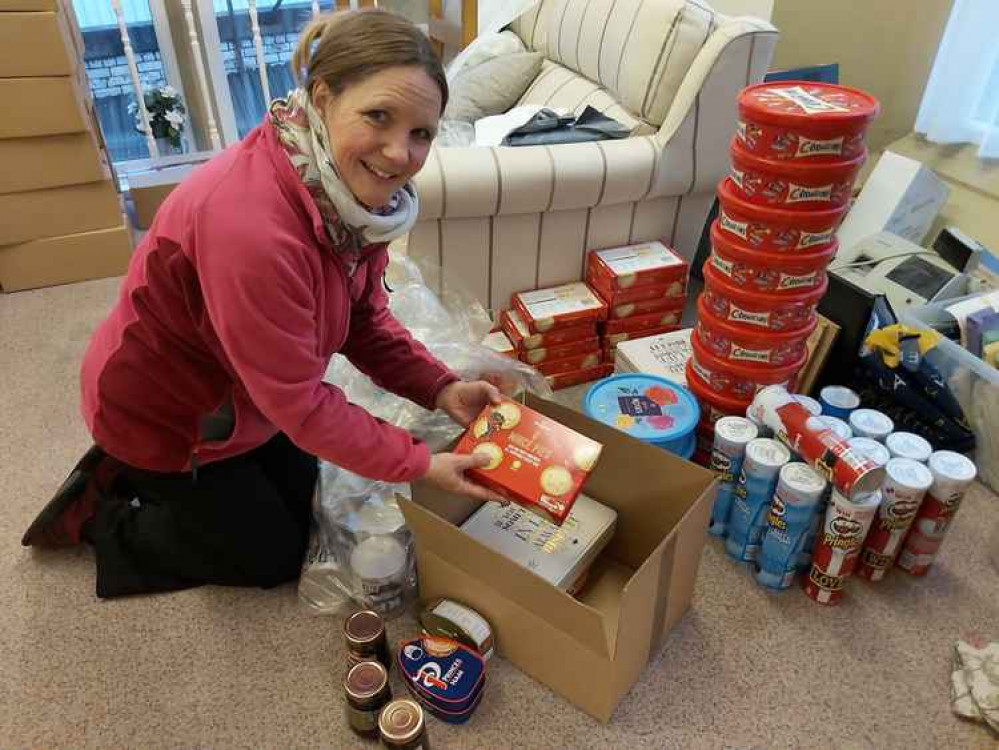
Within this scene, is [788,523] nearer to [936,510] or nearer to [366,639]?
[936,510]

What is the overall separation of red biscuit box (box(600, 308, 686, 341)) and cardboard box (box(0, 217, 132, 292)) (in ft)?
5.50

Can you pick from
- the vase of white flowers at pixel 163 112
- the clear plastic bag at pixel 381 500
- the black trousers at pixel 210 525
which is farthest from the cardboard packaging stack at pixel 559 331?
the vase of white flowers at pixel 163 112

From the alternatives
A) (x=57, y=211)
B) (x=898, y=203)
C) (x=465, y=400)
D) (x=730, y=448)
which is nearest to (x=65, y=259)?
(x=57, y=211)

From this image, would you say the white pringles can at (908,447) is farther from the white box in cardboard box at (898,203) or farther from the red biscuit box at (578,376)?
the white box in cardboard box at (898,203)

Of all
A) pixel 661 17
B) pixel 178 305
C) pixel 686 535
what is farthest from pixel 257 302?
pixel 661 17

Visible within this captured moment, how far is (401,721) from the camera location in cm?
108

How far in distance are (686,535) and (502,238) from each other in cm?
98

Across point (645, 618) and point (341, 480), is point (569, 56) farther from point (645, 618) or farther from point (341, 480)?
point (645, 618)

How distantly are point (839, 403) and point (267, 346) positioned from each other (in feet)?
3.90

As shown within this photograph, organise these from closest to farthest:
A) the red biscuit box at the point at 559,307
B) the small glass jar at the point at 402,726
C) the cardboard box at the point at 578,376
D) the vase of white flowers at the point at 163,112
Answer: the small glass jar at the point at 402,726 < the red biscuit box at the point at 559,307 < the cardboard box at the point at 578,376 < the vase of white flowers at the point at 163,112

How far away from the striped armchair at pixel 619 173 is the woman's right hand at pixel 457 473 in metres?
0.77

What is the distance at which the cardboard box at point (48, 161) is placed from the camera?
225 centimetres

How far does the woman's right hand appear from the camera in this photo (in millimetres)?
1149

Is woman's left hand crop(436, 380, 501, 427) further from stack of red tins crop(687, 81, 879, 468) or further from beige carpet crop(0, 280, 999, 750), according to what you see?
stack of red tins crop(687, 81, 879, 468)
